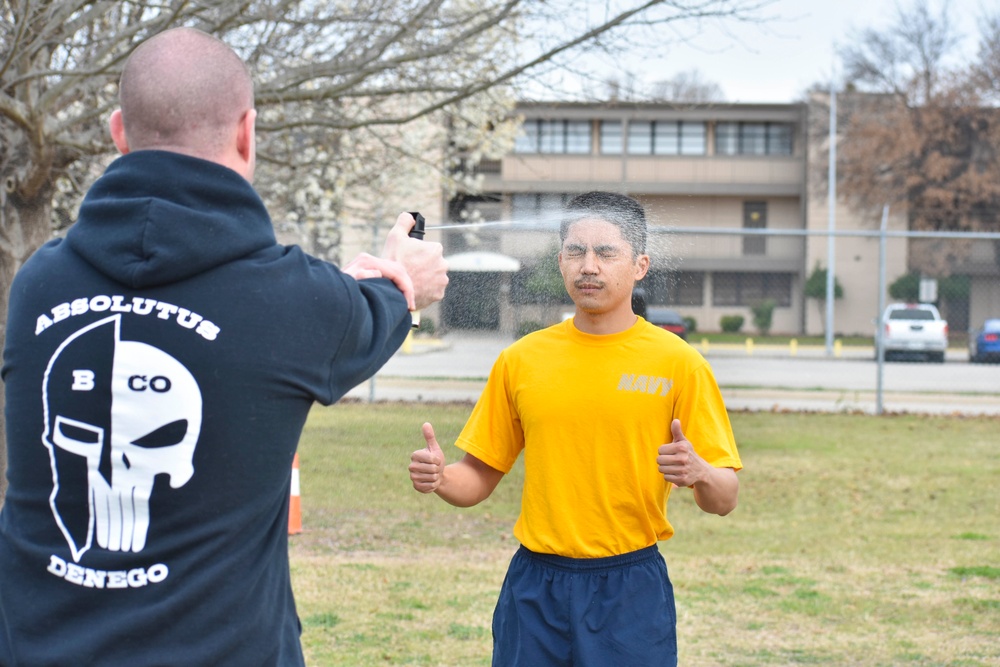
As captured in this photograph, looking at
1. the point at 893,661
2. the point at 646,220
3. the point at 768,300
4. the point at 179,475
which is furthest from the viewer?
the point at 768,300

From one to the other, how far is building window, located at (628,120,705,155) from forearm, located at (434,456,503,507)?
126 feet

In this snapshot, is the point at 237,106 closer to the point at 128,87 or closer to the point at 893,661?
the point at 128,87

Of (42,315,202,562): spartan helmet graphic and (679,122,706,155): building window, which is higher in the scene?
(679,122,706,155): building window

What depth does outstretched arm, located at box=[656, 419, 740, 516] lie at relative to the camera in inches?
107

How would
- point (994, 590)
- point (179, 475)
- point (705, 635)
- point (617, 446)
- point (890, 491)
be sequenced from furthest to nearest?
point (890, 491) → point (994, 590) → point (705, 635) → point (617, 446) → point (179, 475)

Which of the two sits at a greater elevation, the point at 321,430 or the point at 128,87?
the point at 128,87

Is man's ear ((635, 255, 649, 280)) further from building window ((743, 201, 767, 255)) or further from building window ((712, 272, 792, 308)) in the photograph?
building window ((743, 201, 767, 255))

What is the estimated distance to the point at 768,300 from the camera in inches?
759

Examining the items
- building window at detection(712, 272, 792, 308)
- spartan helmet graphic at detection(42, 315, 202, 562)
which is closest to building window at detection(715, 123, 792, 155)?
building window at detection(712, 272, 792, 308)

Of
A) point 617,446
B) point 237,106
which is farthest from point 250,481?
point 617,446

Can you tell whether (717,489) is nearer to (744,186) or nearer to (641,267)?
(641,267)

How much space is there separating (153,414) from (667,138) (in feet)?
135

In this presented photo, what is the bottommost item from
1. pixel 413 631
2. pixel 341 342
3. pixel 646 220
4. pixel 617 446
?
pixel 413 631

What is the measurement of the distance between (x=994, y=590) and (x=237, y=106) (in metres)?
5.79
